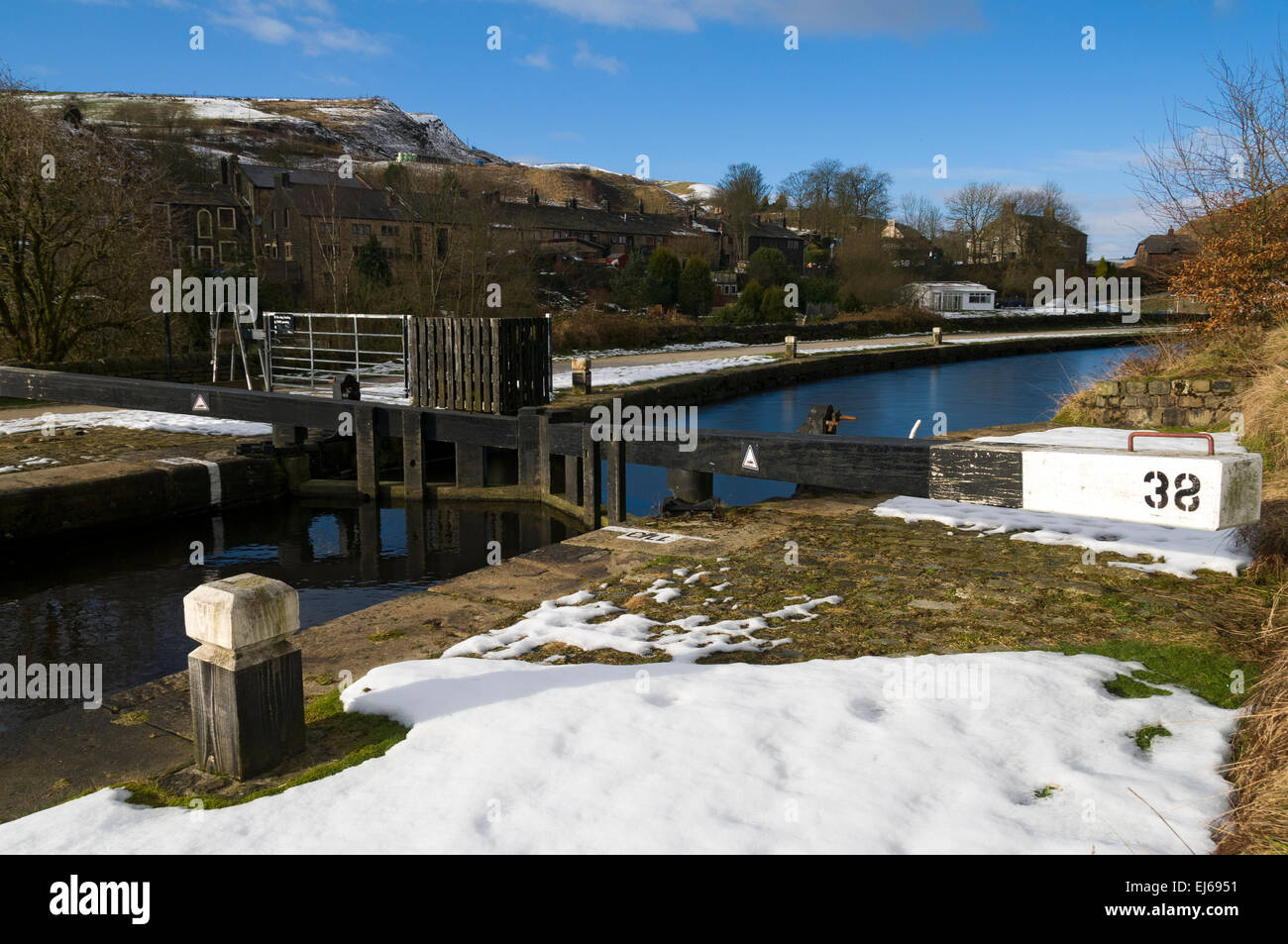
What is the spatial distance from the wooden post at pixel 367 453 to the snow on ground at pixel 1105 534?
6690 mm

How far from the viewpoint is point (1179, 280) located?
13.2m

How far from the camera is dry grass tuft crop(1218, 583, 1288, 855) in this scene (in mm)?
2801

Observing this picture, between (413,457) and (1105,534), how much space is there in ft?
25.9

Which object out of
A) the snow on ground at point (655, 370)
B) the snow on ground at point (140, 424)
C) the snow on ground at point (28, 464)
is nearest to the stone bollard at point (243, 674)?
the snow on ground at point (28, 464)

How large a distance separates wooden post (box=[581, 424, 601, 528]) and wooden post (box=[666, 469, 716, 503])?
2.92 ft

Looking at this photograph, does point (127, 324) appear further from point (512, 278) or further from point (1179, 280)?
point (1179, 280)

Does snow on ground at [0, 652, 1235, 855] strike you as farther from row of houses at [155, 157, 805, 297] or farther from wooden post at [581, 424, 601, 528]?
row of houses at [155, 157, 805, 297]

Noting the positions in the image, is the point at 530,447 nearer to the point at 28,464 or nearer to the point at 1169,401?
the point at 28,464

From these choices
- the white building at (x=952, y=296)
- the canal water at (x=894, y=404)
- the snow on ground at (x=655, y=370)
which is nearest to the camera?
the canal water at (x=894, y=404)

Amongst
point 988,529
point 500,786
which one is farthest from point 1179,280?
point 500,786

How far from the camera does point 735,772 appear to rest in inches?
128

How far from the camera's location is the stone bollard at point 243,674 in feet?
10.7

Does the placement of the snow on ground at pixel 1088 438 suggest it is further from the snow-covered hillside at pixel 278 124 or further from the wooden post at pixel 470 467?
the snow-covered hillside at pixel 278 124
